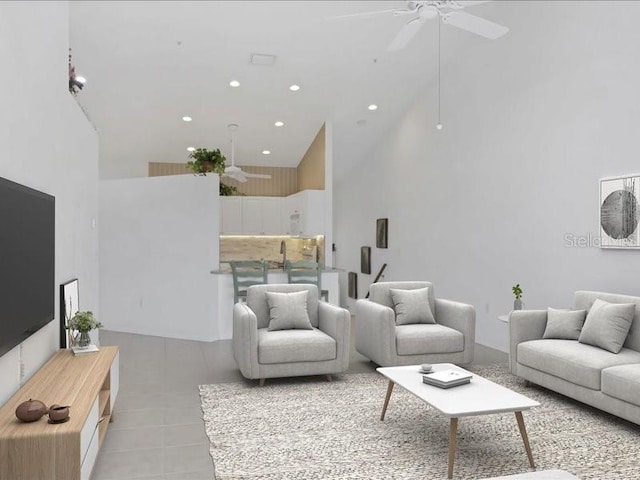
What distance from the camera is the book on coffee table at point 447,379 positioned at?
337cm

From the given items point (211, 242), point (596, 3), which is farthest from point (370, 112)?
point (596, 3)

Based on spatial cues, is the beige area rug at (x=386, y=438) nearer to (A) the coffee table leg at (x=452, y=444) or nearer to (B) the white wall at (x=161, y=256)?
(A) the coffee table leg at (x=452, y=444)

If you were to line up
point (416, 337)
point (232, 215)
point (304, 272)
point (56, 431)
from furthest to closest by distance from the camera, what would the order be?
point (232, 215) → point (304, 272) → point (416, 337) → point (56, 431)

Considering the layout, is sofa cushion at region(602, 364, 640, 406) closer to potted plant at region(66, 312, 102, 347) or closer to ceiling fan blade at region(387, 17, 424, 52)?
ceiling fan blade at region(387, 17, 424, 52)

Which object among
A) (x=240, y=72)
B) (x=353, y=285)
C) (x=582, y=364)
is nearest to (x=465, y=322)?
(x=582, y=364)

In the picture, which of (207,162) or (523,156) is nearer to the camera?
(523,156)

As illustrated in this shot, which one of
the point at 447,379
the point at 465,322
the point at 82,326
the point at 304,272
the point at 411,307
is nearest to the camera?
the point at 447,379

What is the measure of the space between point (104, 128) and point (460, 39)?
18.8ft

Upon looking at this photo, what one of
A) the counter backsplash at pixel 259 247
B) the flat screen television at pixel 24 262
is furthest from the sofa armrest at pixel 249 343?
the counter backsplash at pixel 259 247

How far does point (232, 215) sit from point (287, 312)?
16.4 ft

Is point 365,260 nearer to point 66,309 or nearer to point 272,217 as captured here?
point 272,217

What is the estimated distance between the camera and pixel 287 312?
5.04 metres

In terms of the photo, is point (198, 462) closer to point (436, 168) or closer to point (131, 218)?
point (131, 218)

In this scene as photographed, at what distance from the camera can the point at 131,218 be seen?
296 inches
